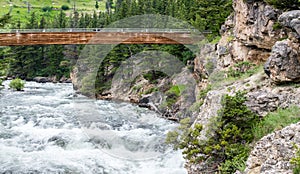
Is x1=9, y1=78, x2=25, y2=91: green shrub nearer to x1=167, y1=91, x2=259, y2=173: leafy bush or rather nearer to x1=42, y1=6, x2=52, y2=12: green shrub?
x1=167, y1=91, x2=259, y2=173: leafy bush

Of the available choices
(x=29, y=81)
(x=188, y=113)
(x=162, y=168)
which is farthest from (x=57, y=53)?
(x=162, y=168)

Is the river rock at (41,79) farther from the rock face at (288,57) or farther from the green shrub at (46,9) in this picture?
the green shrub at (46,9)

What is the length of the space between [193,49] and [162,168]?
1802cm

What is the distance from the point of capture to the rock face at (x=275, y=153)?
8.59 m

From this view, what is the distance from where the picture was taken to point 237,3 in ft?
71.1

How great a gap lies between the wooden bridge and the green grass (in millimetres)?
19954

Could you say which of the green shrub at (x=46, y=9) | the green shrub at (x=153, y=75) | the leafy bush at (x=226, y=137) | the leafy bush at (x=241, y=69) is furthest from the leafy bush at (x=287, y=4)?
the green shrub at (x=46, y=9)

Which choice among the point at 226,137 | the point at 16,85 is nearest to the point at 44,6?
the point at 16,85

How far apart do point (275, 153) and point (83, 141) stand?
47.0 ft

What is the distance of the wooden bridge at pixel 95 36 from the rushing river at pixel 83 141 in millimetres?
5952

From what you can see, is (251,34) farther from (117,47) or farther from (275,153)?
(117,47)

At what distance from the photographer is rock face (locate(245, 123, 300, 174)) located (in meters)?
8.59

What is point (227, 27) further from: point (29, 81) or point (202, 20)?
point (29, 81)

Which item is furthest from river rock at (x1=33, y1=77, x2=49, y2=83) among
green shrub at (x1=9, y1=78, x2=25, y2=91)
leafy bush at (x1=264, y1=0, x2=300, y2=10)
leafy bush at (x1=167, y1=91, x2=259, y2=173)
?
leafy bush at (x1=264, y1=0, x2=300, y2=10)
